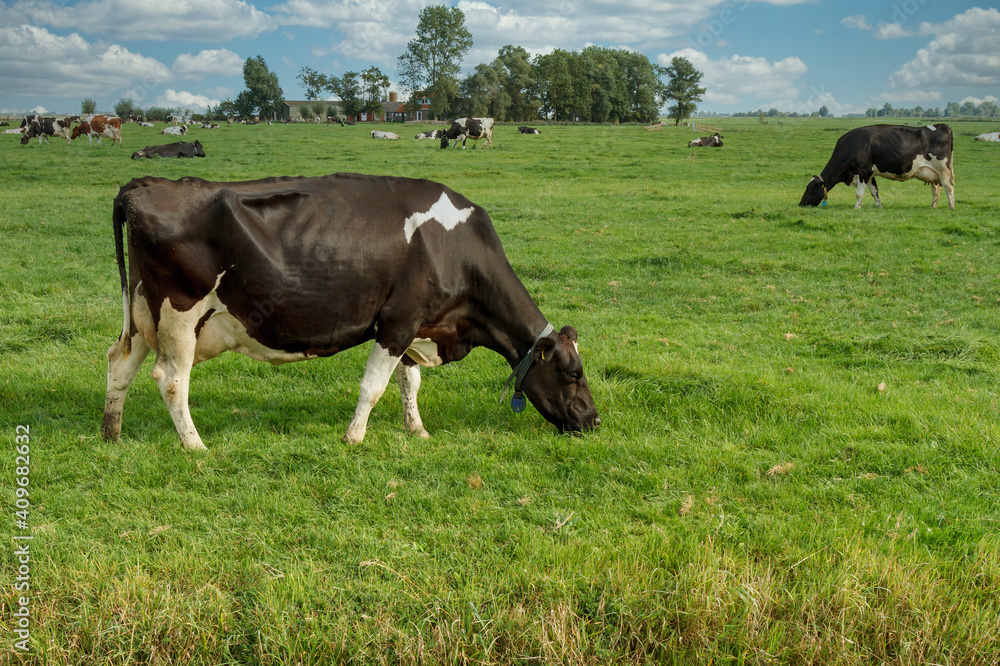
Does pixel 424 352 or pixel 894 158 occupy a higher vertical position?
pixel 894 158

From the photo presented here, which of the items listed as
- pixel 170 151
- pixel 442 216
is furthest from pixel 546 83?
pixel 442 216

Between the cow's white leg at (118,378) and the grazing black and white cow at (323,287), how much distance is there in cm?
1

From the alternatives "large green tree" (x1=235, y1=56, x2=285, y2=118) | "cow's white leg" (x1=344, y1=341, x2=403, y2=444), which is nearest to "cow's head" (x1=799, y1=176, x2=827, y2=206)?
"cow's white leg" (x1=344, y1=341, x2=403, y2=444)

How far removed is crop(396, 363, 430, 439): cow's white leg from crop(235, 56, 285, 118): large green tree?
11695 centimetres

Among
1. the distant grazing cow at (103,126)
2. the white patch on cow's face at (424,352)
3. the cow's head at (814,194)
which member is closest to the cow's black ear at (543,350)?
the white patch on cow's face at (424,352)

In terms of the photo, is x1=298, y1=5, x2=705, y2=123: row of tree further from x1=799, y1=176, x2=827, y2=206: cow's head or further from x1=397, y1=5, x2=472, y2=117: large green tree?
x1=799, y1=176, x2=827, y2=206: cow's head

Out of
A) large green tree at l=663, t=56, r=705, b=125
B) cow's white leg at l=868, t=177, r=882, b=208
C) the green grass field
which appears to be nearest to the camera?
the green grass field

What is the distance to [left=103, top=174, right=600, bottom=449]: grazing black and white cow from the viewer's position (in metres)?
5.76

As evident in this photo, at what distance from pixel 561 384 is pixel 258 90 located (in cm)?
11870

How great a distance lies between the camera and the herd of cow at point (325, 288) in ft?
18.9

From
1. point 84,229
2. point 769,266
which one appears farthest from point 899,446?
point 84,229

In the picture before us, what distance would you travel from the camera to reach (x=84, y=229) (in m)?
16.5

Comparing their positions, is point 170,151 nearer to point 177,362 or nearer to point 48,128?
point 48,128

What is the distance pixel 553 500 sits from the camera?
533 cm
